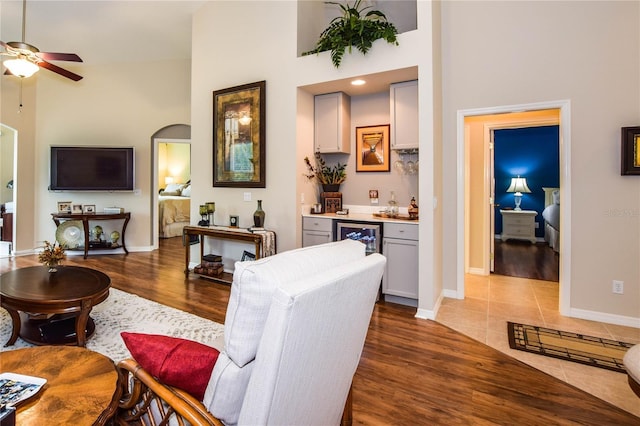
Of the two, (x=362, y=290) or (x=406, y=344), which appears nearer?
(x=362, y=290)

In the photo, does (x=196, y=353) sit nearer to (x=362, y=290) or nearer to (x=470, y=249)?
(x=362, y=290)

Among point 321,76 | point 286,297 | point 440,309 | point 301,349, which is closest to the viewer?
point 286,297

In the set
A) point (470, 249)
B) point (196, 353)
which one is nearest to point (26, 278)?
point (196, 353)

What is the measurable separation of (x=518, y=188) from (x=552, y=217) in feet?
4.46

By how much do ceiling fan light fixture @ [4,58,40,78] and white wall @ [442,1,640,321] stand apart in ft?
16.2

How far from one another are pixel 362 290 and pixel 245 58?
168 inches

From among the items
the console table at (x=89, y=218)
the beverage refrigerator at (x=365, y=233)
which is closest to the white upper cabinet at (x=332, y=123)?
the beverage refrigerator at (x=365, y=233)

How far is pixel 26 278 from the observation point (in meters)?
3.03

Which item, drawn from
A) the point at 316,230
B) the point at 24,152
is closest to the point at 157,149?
the point at 24,152

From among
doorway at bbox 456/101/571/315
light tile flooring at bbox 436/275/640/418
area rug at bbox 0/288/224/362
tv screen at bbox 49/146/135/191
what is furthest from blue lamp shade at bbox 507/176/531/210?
tv screen at bbox 49/146/135/191

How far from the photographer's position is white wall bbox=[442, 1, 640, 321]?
322 cm

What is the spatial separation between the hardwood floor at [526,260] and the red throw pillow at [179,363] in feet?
16.6

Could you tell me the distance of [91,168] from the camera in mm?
6305

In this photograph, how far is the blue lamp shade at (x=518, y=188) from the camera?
812 centimetres
